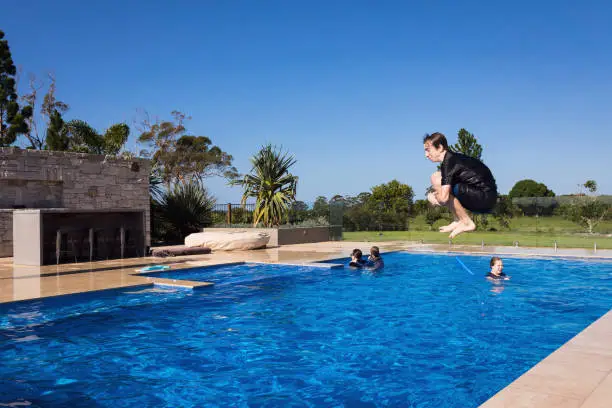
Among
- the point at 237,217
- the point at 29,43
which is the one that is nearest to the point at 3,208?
the point at 237,217

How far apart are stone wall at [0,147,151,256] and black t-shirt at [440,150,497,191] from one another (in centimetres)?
1264

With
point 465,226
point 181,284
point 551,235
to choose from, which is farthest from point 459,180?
point 551,235

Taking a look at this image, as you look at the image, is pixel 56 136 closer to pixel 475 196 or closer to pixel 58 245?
pixel 58 245

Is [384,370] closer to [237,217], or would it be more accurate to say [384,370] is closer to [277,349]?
[277,349]

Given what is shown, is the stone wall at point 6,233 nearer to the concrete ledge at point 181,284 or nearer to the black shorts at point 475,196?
the concrete ledge at point 181,284

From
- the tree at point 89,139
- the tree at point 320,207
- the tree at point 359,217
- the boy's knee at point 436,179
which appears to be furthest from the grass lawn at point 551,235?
the tree at point 89,139

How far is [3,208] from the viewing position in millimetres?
14820

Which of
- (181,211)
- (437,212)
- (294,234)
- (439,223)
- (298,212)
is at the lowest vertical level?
(294,234)

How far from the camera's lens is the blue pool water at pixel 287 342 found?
523 centimetres

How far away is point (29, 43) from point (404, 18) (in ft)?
79.6

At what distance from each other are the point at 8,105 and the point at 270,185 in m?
21.3

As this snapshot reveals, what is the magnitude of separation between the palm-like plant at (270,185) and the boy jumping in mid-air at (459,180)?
1672 cm

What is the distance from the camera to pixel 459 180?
3.97 metres

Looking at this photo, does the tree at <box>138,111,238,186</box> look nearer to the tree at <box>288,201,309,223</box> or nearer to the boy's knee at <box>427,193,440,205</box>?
the tree at <box>288,201,309,223</box>
